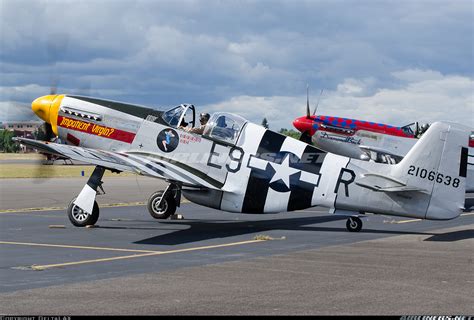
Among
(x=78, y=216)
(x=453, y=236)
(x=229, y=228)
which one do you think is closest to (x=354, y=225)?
(x=453, y=236)

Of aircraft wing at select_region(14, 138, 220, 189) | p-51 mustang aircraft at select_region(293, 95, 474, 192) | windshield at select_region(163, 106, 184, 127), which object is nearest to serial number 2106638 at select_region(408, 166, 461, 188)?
aircraft wing at select_region(14, 138, 220, 189)

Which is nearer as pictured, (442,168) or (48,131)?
(442,168)

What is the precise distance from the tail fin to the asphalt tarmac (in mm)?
774

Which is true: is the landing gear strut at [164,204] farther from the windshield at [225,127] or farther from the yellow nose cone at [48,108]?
Result: the yellow nose cone at [48,108]

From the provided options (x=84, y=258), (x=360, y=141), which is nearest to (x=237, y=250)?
(x=84, y=258)

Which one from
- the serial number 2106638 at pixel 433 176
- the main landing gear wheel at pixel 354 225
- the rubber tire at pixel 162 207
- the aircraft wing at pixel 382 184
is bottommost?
the rubber tire at pixel 162 207

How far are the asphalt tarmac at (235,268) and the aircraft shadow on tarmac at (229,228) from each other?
0.09 feet

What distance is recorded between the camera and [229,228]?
17312 millimetres

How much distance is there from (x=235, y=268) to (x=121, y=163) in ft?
19.7

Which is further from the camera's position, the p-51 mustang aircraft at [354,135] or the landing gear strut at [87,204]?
the p-51 mustang aircraft at [354,135]

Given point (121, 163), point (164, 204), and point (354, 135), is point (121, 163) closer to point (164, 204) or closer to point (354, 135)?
→ point (164, 204)

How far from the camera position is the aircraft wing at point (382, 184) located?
1454 centimetres

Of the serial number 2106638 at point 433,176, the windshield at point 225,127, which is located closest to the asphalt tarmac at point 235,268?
the serial number 2106638 at point 433,176

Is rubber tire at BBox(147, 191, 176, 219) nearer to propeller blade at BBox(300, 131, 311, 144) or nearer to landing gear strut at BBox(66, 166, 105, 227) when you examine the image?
landing gear strut at BBox(66, 166, 105, 227)
